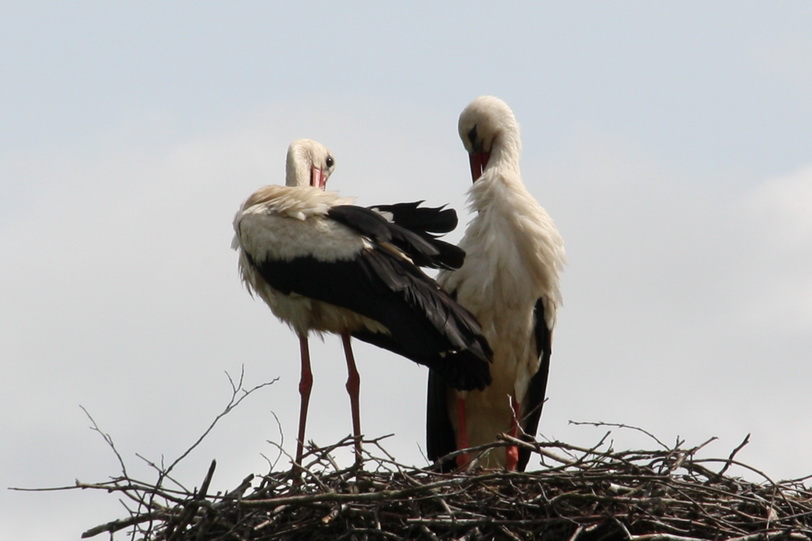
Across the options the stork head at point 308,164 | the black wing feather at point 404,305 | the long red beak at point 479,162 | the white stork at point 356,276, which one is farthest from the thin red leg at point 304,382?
the long red beak at point 479,162

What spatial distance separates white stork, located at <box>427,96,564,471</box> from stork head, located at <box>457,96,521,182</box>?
0.04 ft

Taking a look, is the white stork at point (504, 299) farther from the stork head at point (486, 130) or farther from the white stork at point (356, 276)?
the white stork at point (356, 276)

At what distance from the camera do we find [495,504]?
587 cm

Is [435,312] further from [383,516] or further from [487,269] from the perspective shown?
[383,516]

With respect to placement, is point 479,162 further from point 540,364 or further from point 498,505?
point 498,505

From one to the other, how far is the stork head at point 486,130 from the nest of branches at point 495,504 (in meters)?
2.37

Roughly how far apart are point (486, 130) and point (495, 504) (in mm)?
2669

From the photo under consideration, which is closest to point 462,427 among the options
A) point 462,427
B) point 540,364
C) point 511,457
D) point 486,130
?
point 462,427

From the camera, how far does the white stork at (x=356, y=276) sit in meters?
6.79

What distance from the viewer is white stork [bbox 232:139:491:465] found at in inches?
267

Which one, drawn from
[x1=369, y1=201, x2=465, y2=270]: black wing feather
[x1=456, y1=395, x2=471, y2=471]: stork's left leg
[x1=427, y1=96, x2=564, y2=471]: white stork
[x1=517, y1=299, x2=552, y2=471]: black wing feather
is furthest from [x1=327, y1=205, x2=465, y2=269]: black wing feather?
[x1=456, y1=395, x2=471, y2=471]: stork's left leg

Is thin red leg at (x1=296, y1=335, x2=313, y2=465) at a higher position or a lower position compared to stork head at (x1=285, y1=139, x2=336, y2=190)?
lower

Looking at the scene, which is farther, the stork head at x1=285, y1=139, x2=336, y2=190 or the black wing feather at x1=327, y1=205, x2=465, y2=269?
the stork head at x1=285, y1=139, x2=336, y2=190

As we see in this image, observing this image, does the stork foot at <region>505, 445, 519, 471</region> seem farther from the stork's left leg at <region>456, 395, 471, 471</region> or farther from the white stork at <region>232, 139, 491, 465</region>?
the white stork at <region>232, 139, 491, 465</region>
